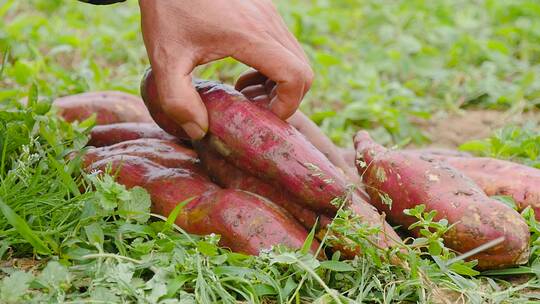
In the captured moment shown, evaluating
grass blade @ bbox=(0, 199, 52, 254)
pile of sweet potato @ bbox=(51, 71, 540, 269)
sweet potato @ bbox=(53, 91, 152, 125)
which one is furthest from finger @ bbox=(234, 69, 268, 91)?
grass blade @ bbox=(0, 199, 52, 254)

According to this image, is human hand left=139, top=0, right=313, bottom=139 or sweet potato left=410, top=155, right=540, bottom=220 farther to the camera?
sweet potato left=410, top=155, right=540, bottom=220

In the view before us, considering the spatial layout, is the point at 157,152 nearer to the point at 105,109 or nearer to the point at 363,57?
the point at 105,109

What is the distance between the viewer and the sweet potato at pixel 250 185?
6.69 feet

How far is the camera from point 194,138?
2.10 metres

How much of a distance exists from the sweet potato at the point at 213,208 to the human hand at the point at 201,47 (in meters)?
0.15

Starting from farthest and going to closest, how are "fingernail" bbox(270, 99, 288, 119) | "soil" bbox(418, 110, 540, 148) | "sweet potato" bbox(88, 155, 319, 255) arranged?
"soil" bbox(418, 110, 540, 148)
"fingernail" bbox(270, 99, 288, 119)
"sweet potato" bbox(88, 155, 319, 255)

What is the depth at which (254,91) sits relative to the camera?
87.4 inches

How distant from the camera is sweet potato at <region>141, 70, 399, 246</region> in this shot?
1.97 meters

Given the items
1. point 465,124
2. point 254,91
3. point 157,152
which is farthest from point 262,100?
point 465,124

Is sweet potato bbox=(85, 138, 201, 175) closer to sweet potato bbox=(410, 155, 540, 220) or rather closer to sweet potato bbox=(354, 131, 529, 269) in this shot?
sweet potato bbox=(354, 131, 529, 269)

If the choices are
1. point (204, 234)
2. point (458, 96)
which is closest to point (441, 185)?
point (204, 234)

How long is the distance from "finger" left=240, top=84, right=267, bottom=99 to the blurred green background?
3.44 ft

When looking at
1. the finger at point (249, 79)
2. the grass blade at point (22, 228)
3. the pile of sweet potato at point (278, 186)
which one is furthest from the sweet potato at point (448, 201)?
the grass blade at point (22, 228)

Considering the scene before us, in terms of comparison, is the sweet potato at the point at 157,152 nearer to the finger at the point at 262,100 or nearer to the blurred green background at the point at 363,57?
the finger at the point at 262,100
